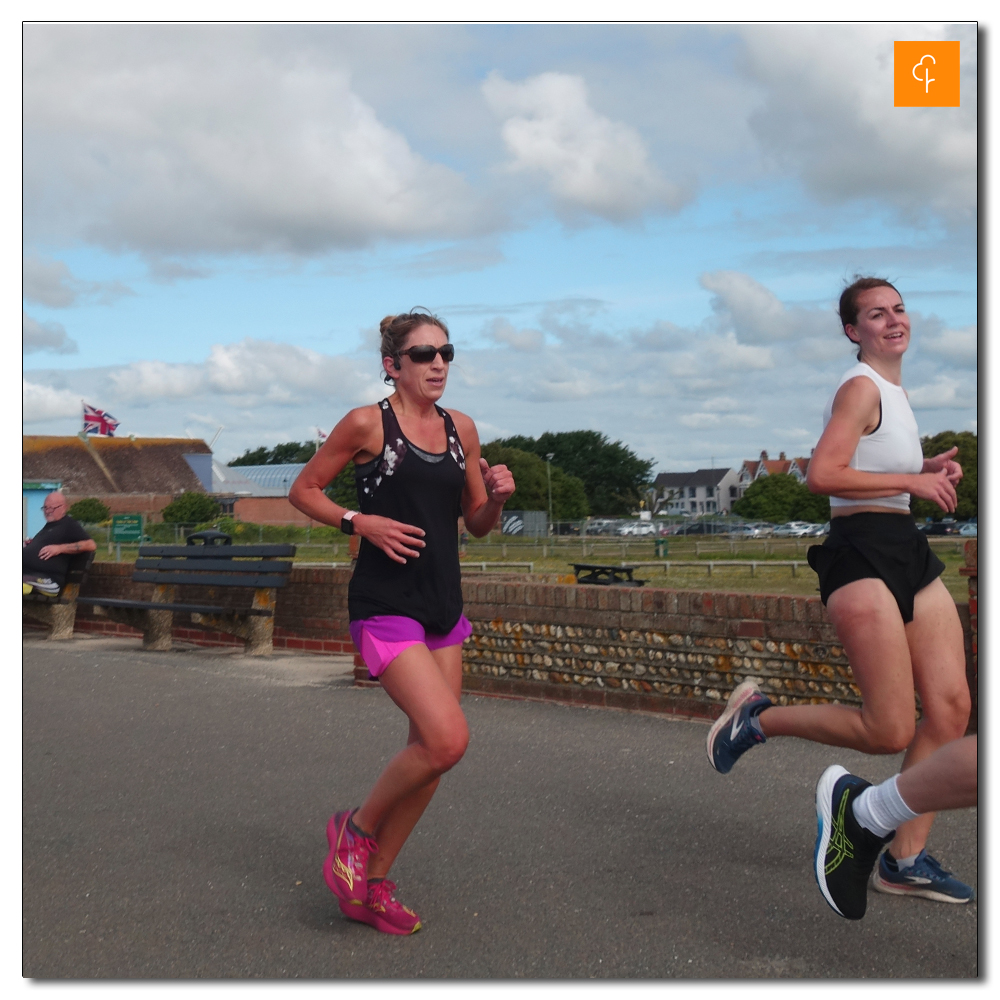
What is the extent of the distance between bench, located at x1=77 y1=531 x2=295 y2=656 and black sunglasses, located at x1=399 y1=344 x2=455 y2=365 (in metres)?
7.00

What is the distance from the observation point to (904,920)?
3.80 metres

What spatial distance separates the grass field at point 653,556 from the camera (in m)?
40.4

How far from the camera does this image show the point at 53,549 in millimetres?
13016

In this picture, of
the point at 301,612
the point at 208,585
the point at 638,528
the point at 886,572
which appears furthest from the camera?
the point at 638,528

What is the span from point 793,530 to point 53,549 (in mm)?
54581

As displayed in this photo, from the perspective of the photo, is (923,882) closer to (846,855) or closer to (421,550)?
(846,855)

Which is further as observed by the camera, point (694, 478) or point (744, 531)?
point (694, 478)

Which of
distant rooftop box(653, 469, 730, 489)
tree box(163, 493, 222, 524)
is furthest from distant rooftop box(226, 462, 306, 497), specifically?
distant rooftop box(653, 469, 730, 489)

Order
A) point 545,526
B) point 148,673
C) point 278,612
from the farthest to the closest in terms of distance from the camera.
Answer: point 545,526 → point 278,612 → point 148,673

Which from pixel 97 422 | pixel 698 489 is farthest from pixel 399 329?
pixel 698 489

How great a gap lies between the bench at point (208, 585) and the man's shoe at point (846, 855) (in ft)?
25.0

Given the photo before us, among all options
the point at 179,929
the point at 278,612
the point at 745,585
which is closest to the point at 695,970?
the point at 179,929
